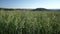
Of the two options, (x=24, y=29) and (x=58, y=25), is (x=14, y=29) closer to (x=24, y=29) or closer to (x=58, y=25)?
(x=24, y=29)

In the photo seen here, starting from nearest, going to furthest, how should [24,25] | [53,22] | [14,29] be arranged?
1. [14,29]
2. [24,25]
3. [53,22]

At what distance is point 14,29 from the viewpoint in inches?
160

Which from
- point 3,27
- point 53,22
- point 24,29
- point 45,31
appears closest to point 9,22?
point 3,27

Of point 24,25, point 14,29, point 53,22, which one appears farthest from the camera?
point 53,22

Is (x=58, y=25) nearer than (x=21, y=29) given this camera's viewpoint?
No

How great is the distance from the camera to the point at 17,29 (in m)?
4.11

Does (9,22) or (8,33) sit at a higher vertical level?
(9,22)

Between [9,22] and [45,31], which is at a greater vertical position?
[9,22]

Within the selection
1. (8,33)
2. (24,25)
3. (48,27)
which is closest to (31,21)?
(24,25)

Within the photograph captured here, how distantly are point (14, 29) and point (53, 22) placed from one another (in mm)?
1494

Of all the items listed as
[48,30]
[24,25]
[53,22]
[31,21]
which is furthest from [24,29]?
[53,22]

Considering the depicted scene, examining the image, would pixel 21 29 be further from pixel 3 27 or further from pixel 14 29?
pixel 3 27

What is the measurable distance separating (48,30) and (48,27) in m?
0.13

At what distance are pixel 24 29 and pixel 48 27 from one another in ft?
2.51
